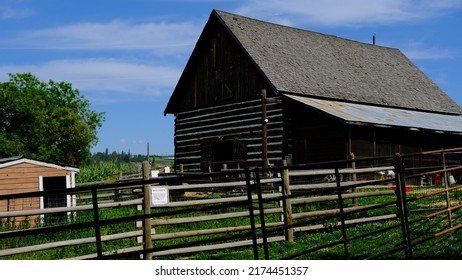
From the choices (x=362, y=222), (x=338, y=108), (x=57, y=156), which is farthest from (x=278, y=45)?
(x=57, y=156)

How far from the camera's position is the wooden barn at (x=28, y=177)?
63.3ft

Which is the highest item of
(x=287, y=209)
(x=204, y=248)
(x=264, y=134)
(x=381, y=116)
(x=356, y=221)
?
(x=381, y=116)

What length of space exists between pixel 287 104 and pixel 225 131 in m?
3.94

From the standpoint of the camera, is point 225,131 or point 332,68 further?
point 332,68

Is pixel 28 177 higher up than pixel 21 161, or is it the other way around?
pixel 21 161

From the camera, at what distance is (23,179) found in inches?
776

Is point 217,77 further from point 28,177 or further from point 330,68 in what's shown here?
point 28,177

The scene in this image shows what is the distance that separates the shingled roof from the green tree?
102 ft

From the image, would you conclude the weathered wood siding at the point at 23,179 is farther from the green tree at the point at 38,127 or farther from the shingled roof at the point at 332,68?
the green tree at the point at 38,127

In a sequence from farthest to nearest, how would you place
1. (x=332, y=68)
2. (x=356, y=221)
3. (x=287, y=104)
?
(x=332, y=68) < (x=287, y=104) < (x=356, y=221)

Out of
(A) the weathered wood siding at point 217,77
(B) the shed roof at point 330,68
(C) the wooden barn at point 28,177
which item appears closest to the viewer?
(C) the wooden barn at point 28,177

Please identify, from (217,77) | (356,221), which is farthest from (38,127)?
(356,221)

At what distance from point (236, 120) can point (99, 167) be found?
80.5 feet

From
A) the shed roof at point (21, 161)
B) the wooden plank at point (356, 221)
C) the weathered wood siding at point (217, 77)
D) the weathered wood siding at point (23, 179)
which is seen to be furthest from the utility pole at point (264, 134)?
the wooden plank at point (356, 221)
